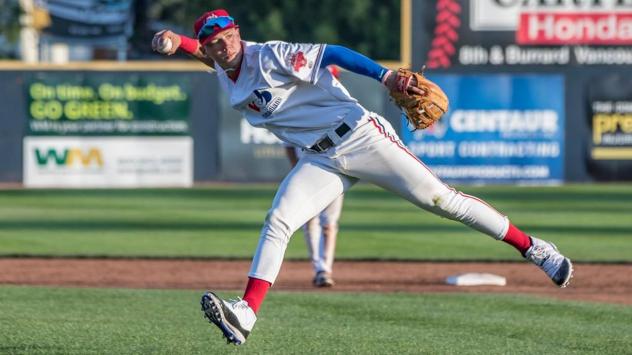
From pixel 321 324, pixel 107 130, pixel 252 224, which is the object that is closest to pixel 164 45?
pixel 321 324

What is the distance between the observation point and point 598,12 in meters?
19.5

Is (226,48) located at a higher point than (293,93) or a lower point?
higher

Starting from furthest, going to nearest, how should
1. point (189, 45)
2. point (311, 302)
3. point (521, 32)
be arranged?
point (521, 32), point (311, 302), point (189, 45)

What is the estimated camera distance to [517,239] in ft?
19.6

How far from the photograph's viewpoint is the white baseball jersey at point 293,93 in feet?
18.7

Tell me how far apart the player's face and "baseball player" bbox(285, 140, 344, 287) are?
3.36 m

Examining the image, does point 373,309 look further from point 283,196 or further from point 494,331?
point 283,196

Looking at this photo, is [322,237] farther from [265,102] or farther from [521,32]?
[521,32]

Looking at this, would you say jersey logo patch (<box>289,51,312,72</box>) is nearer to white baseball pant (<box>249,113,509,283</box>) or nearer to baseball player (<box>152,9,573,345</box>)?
baseball player (<box>152,9,573,345</box>)

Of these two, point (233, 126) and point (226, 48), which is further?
point (233, 126)

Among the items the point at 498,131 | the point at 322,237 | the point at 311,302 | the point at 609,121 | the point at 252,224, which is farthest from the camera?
the point at 609,121

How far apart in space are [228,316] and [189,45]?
1.43m

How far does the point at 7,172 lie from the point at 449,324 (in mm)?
13519

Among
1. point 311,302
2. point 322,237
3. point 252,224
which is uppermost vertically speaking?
point 322,237
